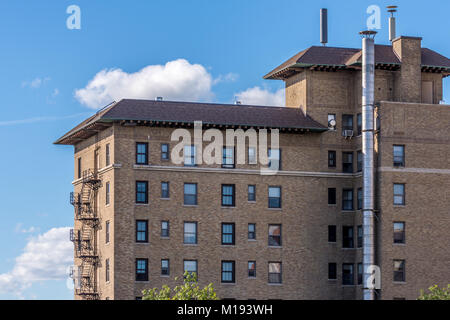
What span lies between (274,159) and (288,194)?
307cm

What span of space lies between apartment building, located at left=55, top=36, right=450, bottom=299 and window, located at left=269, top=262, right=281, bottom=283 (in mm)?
105

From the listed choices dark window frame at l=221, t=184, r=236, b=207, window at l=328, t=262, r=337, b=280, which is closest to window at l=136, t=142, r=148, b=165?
dark window frame at l=221, t=184, r=236, b=207

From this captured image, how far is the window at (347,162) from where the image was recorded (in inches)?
3332

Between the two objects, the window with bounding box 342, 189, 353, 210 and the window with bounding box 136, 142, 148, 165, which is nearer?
Answer: the window with bounding box 136, 142, 148, 165

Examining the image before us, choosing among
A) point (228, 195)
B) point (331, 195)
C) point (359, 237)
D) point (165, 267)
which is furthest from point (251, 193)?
point (359, 237)

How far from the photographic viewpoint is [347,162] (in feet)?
278

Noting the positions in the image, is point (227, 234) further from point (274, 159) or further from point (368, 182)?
point (368, 182)

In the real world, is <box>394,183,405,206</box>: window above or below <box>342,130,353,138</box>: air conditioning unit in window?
below

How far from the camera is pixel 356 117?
84750 mm

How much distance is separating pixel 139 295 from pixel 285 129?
58.6 feet

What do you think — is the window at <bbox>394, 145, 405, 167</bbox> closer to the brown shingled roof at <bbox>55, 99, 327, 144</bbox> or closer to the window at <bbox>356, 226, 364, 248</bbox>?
the brown shingled roof at <bbox>55, 99, 327, 144</bbox>

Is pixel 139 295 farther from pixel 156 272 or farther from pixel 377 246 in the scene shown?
pixel 377 246

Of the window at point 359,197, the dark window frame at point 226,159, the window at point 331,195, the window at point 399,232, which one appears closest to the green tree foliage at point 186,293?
the dark window frame at point 226,159

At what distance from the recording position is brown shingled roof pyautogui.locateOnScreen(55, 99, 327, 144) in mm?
80062
